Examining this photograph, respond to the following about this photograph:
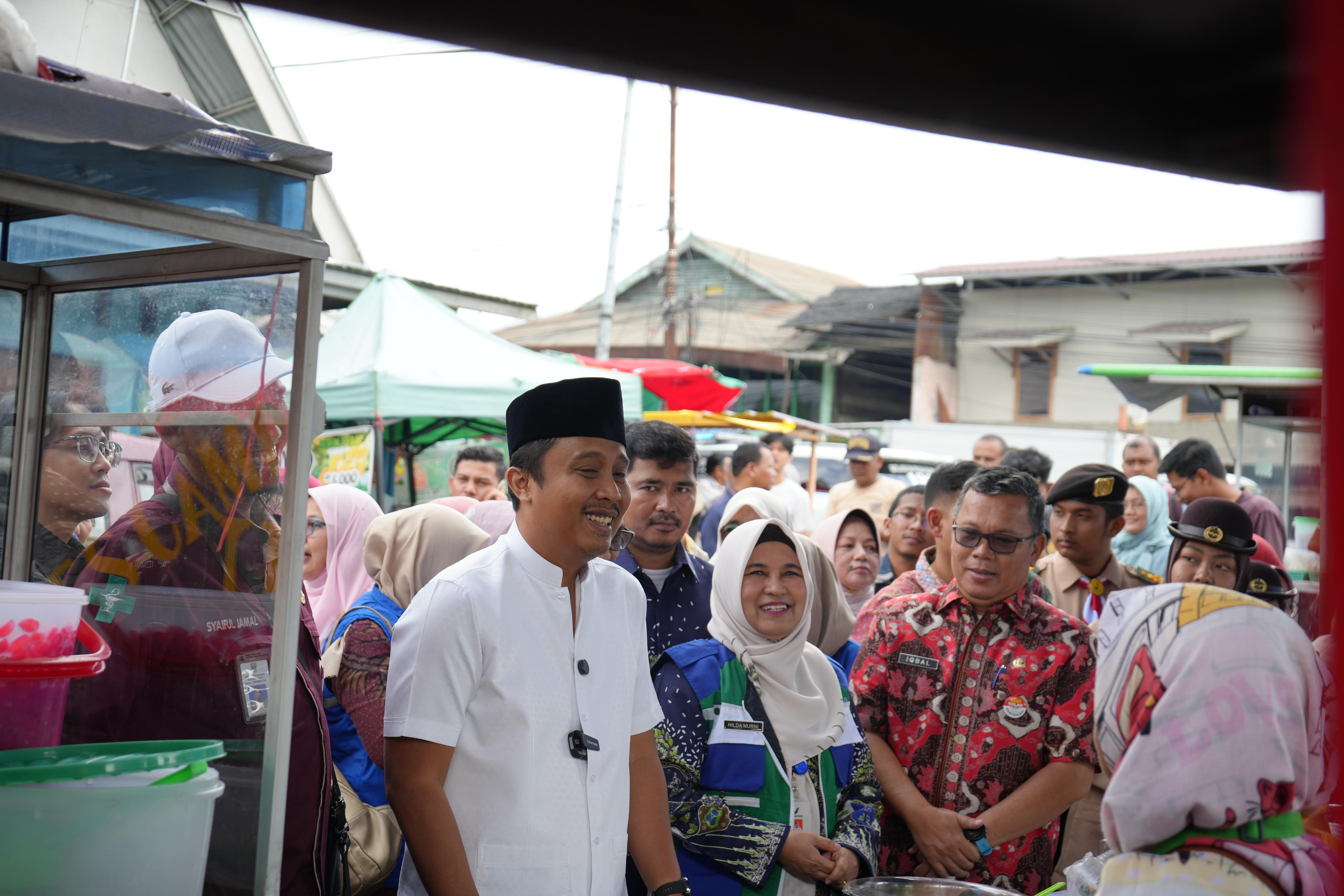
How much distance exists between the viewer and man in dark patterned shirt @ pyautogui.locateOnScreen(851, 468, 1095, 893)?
8.75ft

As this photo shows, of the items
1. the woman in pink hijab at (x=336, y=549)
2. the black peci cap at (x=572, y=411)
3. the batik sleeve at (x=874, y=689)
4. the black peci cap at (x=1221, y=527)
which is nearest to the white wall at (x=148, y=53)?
the woman in pink hijab at (x=336, y=549)

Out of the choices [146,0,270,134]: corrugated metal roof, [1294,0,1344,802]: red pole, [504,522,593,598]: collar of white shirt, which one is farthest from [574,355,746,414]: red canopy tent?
[1294,0,1344,802]: red pole

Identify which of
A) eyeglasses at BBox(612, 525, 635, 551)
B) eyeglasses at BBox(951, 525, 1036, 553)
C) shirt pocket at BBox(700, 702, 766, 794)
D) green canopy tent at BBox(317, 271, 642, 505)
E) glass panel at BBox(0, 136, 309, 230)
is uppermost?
green canopy tent at BBox(317, 271, 642, 505)

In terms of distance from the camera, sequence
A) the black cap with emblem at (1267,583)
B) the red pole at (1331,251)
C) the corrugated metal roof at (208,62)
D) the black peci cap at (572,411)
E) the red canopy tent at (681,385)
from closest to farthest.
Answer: the red pole at (1331,251), the black peci cap at (572,411), the black cap with emblem at (1267,583), the corrugated metal roof at (208,62), the red canopy tent at (681,385)

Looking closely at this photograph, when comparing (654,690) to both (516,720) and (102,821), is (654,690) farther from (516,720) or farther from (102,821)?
(102,821)

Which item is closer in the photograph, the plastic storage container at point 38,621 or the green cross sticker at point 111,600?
the plastic storage container at point 38,621

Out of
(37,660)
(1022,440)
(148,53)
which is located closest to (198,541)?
(37,660)

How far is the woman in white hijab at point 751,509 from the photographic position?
4.49m

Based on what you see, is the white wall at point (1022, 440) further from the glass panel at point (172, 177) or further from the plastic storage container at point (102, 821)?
the plastic storage container at point (102, 821)

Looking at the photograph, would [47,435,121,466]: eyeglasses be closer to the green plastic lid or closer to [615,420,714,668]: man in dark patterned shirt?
the green plastic lid

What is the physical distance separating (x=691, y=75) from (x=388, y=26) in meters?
0.30

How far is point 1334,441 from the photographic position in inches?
32.4

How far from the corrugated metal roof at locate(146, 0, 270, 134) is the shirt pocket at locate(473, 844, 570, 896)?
845cm

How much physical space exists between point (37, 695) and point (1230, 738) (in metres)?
1.94
